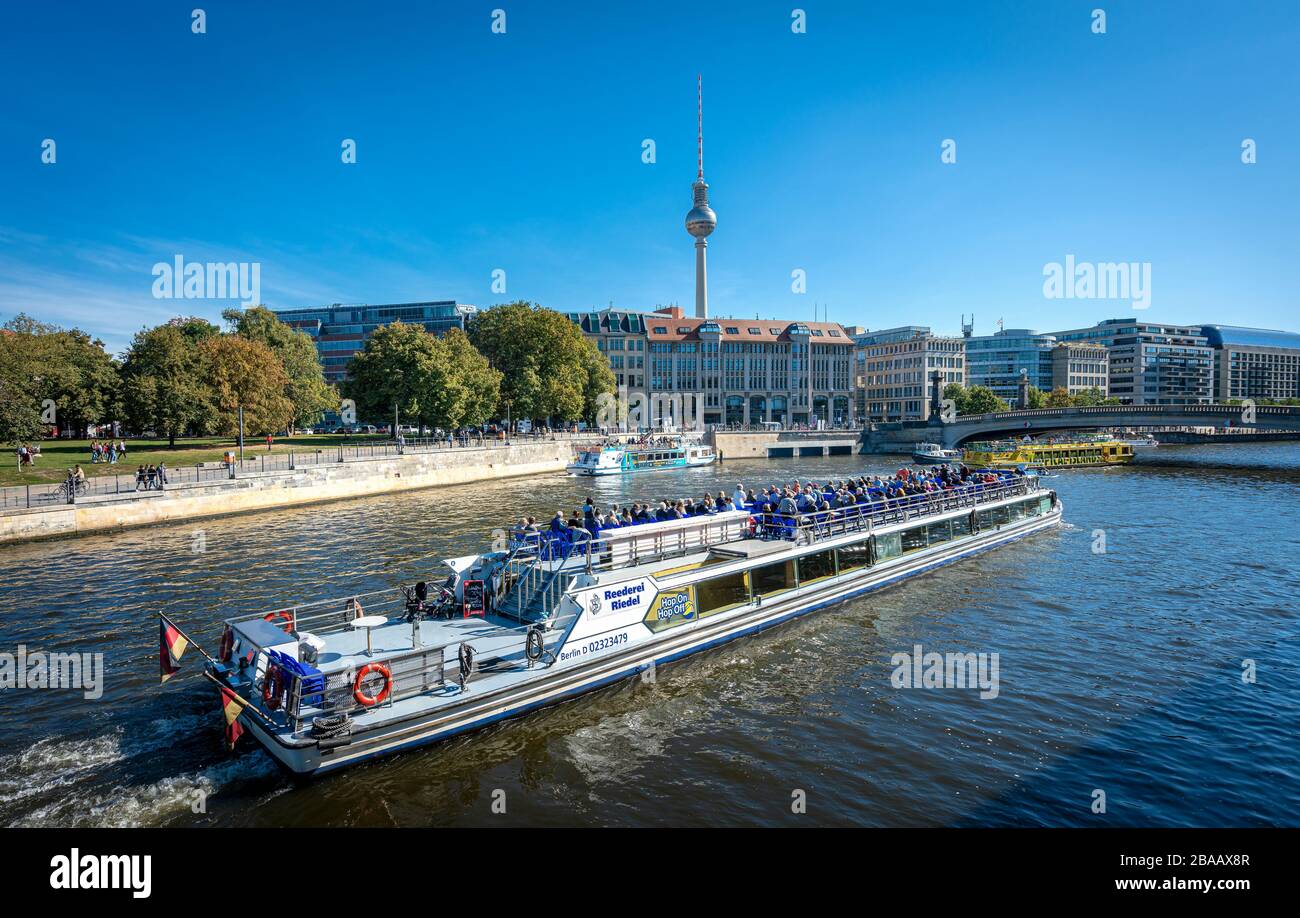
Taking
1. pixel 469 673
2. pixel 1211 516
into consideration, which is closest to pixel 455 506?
pixel 469 673

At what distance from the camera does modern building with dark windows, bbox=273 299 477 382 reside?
144 m

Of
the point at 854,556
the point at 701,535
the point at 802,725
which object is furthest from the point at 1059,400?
the point at 802,725

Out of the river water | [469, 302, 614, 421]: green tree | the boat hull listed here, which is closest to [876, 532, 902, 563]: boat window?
the boat hull

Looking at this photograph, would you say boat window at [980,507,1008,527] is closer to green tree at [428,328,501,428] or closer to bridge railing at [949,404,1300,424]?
green tree at [428,328,501,428]

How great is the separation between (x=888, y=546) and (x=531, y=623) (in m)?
13.2

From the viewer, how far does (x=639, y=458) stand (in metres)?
74.6

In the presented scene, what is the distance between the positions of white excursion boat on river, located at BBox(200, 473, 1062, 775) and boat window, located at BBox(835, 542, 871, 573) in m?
0.06

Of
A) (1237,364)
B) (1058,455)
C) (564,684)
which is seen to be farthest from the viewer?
(1237,364)

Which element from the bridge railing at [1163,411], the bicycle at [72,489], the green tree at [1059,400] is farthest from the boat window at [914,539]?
the green tree at [1059,400]

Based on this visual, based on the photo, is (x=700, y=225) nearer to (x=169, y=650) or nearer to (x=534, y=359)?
(x=534, y=359)

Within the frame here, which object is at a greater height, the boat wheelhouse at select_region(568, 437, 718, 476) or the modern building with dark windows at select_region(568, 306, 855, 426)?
the modern building with dark windows at select_region(568, 306, 855, 426)

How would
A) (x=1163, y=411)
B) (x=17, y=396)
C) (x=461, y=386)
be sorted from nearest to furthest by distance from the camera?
(x=17, y=396), (x=461, y=386), (x=1163, y=411)

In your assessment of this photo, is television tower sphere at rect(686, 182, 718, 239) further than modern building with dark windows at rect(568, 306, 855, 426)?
Yes

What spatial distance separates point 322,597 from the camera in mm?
21938
